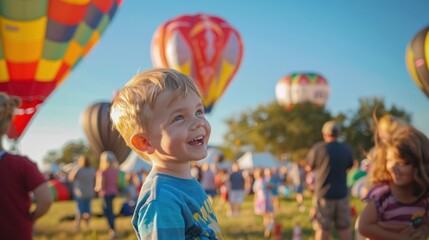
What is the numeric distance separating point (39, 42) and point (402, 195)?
10.3 metres

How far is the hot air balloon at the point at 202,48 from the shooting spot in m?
19.7

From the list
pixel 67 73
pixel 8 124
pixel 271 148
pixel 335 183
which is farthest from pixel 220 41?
pixel 271 148

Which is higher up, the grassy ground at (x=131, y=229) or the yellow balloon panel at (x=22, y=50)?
the yellow balloon panel at (x=22, y=50)

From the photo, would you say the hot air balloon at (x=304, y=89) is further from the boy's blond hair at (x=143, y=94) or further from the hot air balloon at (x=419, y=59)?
the boy's blond hair at (x=143, y=94)

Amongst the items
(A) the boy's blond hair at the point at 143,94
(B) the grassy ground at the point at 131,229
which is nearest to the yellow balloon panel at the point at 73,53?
(B) the grassy ground at the point at 131,229

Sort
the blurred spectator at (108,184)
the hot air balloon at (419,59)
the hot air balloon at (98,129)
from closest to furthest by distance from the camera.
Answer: the blurred spectator at (108,184), the hot air balloon at (419,59), the hot air balloon at (98,129)

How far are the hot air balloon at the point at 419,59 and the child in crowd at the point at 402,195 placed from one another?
8362mm

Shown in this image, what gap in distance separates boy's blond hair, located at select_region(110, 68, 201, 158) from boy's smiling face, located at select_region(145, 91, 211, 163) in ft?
0.05

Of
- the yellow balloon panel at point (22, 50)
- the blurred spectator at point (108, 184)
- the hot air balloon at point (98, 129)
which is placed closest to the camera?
the blurred spectator at point (108, 184)

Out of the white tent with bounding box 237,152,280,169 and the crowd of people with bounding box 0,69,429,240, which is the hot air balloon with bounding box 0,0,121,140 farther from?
the white tent with bounding box 237,152,280,169

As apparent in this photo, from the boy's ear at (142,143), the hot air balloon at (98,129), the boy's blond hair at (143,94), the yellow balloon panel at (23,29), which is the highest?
the yellow balloon panel at (23,29)

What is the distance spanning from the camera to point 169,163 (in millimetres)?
1453

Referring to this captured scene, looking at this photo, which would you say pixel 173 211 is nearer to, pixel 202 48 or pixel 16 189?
pixel 16 189

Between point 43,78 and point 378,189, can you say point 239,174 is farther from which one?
point 378,189
